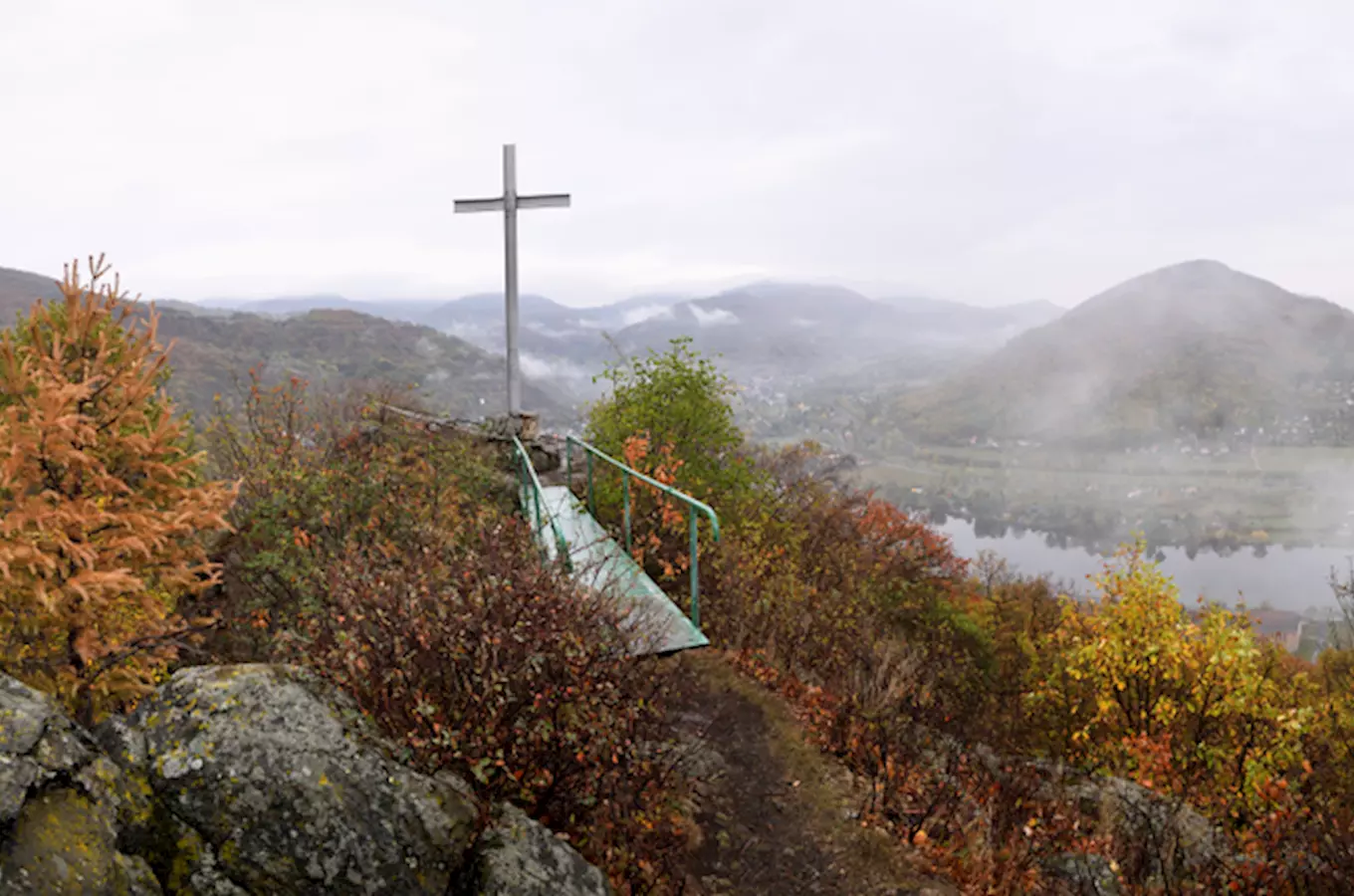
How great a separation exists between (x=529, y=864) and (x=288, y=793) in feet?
4.18

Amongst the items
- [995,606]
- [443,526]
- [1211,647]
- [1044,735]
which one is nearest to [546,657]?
[443,526]

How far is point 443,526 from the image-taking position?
342 inches

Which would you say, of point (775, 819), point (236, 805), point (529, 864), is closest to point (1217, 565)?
point (775, 819)

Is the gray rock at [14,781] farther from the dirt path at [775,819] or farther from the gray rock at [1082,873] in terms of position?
the gray rock at [1082,873]

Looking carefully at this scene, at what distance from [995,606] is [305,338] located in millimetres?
196851

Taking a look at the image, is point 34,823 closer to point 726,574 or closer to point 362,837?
point 362,837

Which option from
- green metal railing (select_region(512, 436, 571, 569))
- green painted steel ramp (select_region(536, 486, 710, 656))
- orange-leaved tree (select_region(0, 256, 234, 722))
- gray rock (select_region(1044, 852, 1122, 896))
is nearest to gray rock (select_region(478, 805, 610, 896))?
green painted steel ramp (select_region(536, 486, 710, 656))

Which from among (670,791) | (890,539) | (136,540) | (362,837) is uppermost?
(136,540)

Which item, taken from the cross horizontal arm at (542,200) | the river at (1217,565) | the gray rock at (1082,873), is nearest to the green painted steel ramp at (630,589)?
the gray rock at (1082,873)

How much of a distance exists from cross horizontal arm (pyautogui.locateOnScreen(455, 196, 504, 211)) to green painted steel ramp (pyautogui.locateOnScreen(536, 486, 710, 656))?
229 inches

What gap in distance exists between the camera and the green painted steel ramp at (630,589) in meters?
5.69

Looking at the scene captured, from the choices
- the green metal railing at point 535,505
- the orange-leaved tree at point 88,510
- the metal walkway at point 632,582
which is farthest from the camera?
the green metal railing at point 535,505

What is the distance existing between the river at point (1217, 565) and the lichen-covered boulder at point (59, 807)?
161434 millimetres

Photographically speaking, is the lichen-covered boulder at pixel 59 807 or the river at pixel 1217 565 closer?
the lichen-covered boulder at pixel 59 807
